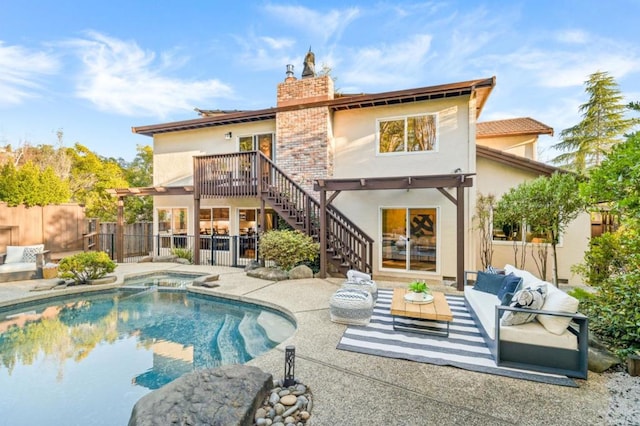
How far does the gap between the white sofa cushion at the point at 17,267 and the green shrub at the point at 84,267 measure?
3.36ft

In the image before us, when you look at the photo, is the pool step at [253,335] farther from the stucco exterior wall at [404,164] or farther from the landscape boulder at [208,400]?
the stucco exterior wall at [404,164]

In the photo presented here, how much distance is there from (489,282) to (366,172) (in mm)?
5425

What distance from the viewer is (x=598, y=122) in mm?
17719

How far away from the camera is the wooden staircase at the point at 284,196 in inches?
340

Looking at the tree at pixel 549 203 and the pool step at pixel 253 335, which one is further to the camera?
the tree at pixel 549 203

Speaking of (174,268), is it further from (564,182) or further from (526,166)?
(526,166)

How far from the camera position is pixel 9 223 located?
10586 millimetres

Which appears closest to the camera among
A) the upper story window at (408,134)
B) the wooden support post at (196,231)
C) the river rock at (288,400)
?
A: the river rock at (288,400)

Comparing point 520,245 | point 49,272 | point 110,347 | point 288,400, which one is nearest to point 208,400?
point 288,400

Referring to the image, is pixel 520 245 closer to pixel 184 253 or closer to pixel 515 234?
pixel 515 234

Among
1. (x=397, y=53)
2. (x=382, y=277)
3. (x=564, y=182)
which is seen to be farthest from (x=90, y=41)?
(x=564, y=182)

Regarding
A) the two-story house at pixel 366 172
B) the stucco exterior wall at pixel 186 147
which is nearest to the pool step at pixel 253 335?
the two-story house at pixel 366 172

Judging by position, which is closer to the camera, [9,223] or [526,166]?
[526,166]

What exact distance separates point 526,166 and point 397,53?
264 inches
